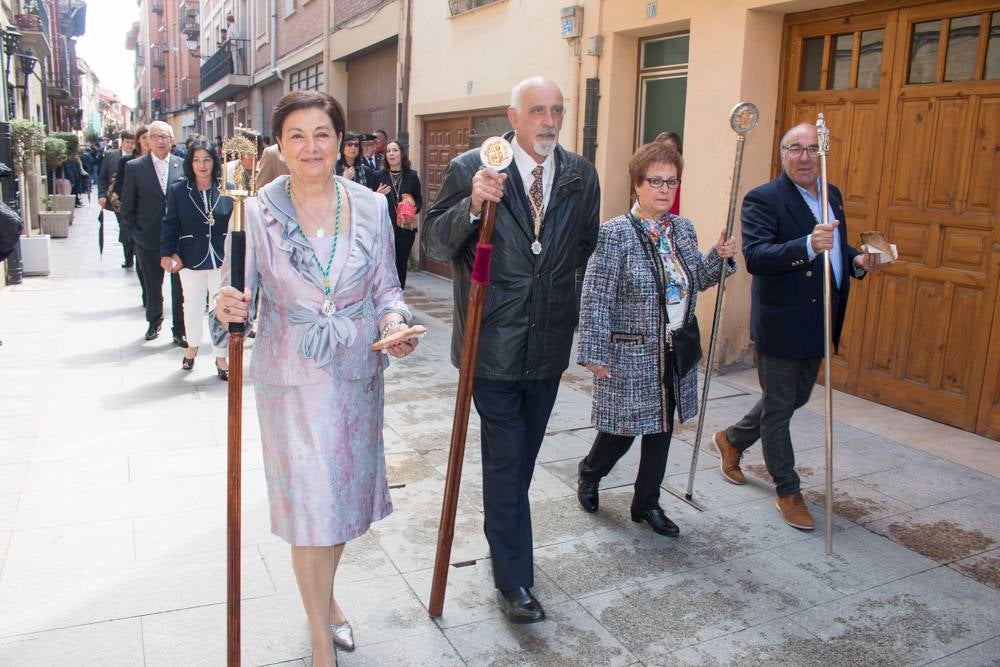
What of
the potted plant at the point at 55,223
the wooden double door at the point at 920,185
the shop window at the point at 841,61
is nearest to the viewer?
the wooden double door at the point at 920,185

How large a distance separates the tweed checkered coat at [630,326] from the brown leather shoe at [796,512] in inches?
29.6

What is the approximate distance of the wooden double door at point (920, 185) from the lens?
17.2 feet

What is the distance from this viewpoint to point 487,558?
371 cm

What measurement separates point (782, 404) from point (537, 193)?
176cm

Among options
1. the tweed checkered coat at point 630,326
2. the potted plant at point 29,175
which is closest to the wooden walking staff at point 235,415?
the tweed checkered coat at point 630,326

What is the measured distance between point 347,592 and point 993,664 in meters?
2.38

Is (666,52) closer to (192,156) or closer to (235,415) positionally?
(192,156)

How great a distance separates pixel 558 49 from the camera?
342 inches

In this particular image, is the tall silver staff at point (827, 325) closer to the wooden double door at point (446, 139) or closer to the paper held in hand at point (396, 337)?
the paper held in hand at point (396, 337)

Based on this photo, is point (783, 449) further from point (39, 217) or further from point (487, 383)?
point (39, 217)

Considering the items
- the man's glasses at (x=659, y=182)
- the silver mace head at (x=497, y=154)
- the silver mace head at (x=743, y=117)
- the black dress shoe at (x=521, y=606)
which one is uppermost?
the silver mace head at (x=743, y=117)

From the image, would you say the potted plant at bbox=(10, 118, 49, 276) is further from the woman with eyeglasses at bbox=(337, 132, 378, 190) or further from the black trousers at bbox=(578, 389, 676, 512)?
the black trousers at bbox=(578, 389, 676, 512)

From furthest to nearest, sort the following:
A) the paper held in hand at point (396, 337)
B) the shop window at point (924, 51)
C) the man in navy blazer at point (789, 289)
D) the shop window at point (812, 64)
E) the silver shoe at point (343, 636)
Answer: the shop window at point (812, 64), the shop window at point (924, 51), the man in navy blazer at point (789, 289), the silver shoe at point (343, 636), the paper held in hand at point (396, 337)

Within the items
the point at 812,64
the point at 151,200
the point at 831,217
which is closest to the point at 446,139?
the point at 151,200
